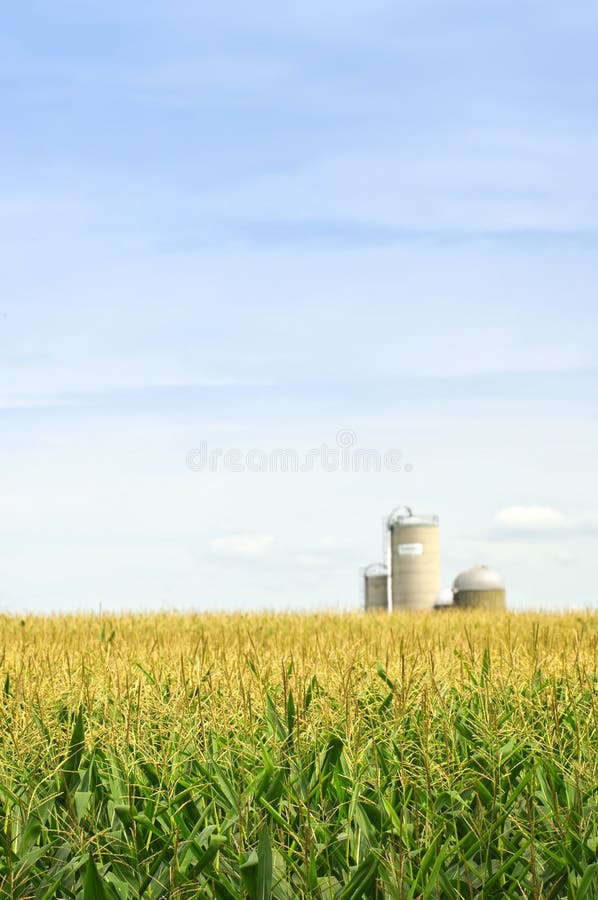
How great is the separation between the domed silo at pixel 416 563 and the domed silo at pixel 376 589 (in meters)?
1.46

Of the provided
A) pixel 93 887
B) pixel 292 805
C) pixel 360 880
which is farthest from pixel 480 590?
pixel 93 887

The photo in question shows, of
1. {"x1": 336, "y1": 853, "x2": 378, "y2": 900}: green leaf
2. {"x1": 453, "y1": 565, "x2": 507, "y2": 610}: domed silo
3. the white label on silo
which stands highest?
the white label on silo

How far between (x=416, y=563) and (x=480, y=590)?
2319 millimetres

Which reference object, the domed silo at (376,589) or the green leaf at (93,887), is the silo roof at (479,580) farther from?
the green leaf at (93,887)

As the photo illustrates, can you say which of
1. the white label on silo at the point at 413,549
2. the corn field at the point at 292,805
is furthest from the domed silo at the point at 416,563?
the corn field at the point at 292,805

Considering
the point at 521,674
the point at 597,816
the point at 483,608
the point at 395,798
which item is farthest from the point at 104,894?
the point at 483,608

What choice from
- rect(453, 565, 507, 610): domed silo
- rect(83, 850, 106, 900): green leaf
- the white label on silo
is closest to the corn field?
rect(83, 850, 106, 900): green leaf

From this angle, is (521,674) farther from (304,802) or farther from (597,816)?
(304,802)

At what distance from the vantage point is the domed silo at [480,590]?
3064 centimetres

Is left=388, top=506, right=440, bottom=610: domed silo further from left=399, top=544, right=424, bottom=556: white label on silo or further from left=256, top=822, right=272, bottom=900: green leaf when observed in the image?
left=256, top=822, right=272, bottom=900: green leaf

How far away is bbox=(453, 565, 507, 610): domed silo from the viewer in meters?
30.6

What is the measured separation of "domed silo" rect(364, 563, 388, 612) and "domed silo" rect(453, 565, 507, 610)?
291cm

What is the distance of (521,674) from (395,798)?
3145mm

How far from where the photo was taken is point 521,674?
7.54m
